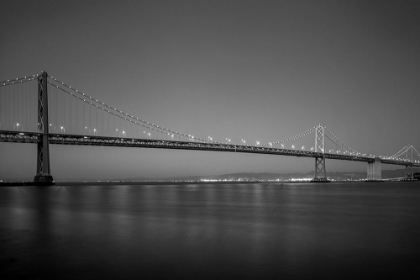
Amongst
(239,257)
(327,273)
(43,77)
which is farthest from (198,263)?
(43,77)

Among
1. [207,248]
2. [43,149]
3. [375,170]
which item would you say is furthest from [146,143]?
[375,170]

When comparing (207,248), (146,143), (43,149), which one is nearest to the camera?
(207,248)

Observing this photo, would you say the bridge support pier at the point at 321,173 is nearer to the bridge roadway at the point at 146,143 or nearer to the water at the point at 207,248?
the bridge roadway at the point at 146,143

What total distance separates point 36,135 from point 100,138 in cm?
750

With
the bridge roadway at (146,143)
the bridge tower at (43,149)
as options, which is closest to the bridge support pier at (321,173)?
the bridge roadway at (146,143)

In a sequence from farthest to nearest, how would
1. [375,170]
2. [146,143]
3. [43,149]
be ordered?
1. [375,170]
2. [146,143]
3. [43,149]

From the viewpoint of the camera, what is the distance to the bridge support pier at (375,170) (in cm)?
7004

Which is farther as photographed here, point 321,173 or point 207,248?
point 321,173

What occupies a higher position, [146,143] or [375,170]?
[146,143]

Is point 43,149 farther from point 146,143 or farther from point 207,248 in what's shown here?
point 207,248

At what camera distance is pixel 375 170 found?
234 feet

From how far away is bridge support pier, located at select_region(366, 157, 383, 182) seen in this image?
70.0m

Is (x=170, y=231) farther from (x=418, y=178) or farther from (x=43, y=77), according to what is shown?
(x=418, y=178)

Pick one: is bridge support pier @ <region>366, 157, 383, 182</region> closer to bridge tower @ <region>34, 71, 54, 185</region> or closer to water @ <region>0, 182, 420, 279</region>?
bridge tower @ <region>34, 71, 54, 185</region>
